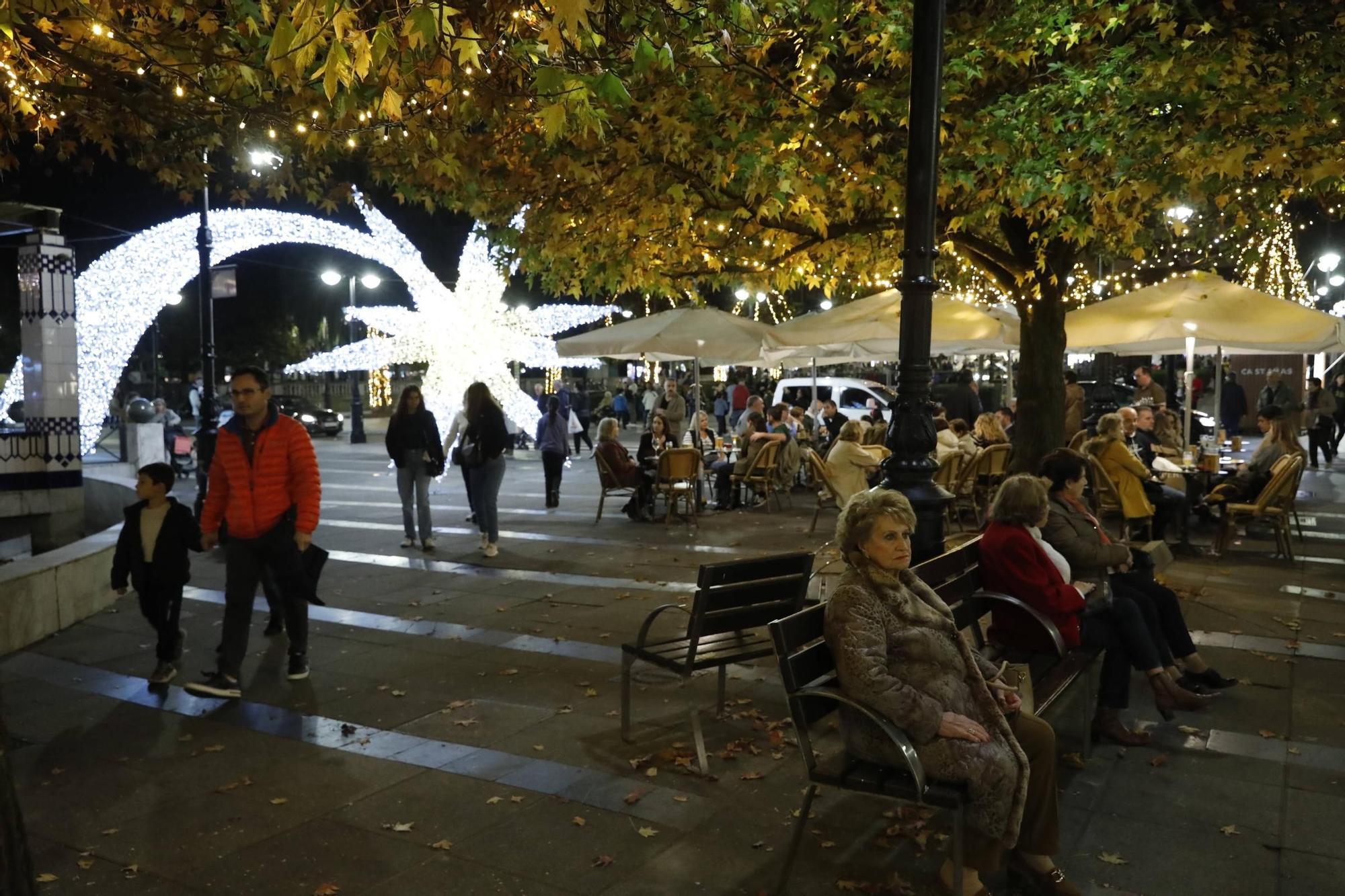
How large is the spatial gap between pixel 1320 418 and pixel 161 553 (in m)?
19.2

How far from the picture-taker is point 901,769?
3535 mm

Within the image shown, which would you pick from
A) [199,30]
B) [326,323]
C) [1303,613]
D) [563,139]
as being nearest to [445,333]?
[563,139]

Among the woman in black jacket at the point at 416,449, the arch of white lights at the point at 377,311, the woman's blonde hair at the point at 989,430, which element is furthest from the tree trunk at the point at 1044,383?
the arch of white lights at the point at 377,311

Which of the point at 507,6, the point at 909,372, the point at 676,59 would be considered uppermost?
the point at 676,59

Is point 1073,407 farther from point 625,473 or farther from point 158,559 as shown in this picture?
point 158,559

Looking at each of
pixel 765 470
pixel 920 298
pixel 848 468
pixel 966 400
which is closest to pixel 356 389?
pixel 966 400

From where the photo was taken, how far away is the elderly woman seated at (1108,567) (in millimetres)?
5457

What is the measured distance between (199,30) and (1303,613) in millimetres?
9024

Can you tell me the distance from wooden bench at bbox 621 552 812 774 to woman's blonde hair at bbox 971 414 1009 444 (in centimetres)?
857

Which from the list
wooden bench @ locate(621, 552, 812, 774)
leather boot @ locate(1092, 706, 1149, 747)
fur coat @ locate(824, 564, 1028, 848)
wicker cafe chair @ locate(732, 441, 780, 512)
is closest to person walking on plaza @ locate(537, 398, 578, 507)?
wicker cafe chair @ locate(732, 441, 780, 512)

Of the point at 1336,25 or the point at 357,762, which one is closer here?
the point at 357,762

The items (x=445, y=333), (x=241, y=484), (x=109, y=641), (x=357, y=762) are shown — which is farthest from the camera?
(x=445, y=333)

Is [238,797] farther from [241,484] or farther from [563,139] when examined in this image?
[563,139]

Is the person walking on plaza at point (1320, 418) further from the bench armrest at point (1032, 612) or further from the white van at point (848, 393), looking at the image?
the bench armrest at point (1032, 612)
